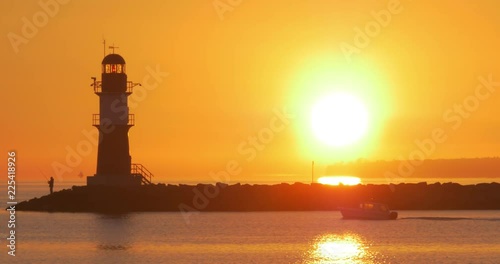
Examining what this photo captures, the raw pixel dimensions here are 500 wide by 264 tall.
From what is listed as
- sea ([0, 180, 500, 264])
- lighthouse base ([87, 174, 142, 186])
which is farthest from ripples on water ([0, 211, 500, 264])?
lighthouse base ([87, 174, 142, 186])

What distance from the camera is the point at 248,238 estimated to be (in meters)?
67.2

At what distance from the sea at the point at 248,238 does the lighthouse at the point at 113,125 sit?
3.00 meters

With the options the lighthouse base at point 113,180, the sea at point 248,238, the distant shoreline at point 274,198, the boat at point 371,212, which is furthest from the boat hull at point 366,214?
the lighthouse base at point 113,180

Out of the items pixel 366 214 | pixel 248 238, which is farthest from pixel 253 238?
pixel 366 214

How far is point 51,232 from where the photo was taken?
69.5m

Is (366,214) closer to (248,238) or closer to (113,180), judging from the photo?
(248,238)

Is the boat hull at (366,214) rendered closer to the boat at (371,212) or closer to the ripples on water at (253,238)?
the boat at (371,212)

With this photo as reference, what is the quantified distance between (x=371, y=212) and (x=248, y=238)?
53.5 feet

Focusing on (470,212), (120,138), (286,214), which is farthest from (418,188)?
(120,138)

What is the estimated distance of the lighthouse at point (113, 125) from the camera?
74938 mm

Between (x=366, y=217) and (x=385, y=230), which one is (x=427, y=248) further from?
(x=366, y=217)

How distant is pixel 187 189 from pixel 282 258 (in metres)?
26.9

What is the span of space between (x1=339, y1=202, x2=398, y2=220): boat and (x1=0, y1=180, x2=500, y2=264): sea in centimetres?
74

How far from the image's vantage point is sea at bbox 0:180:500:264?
58062 millimetres
